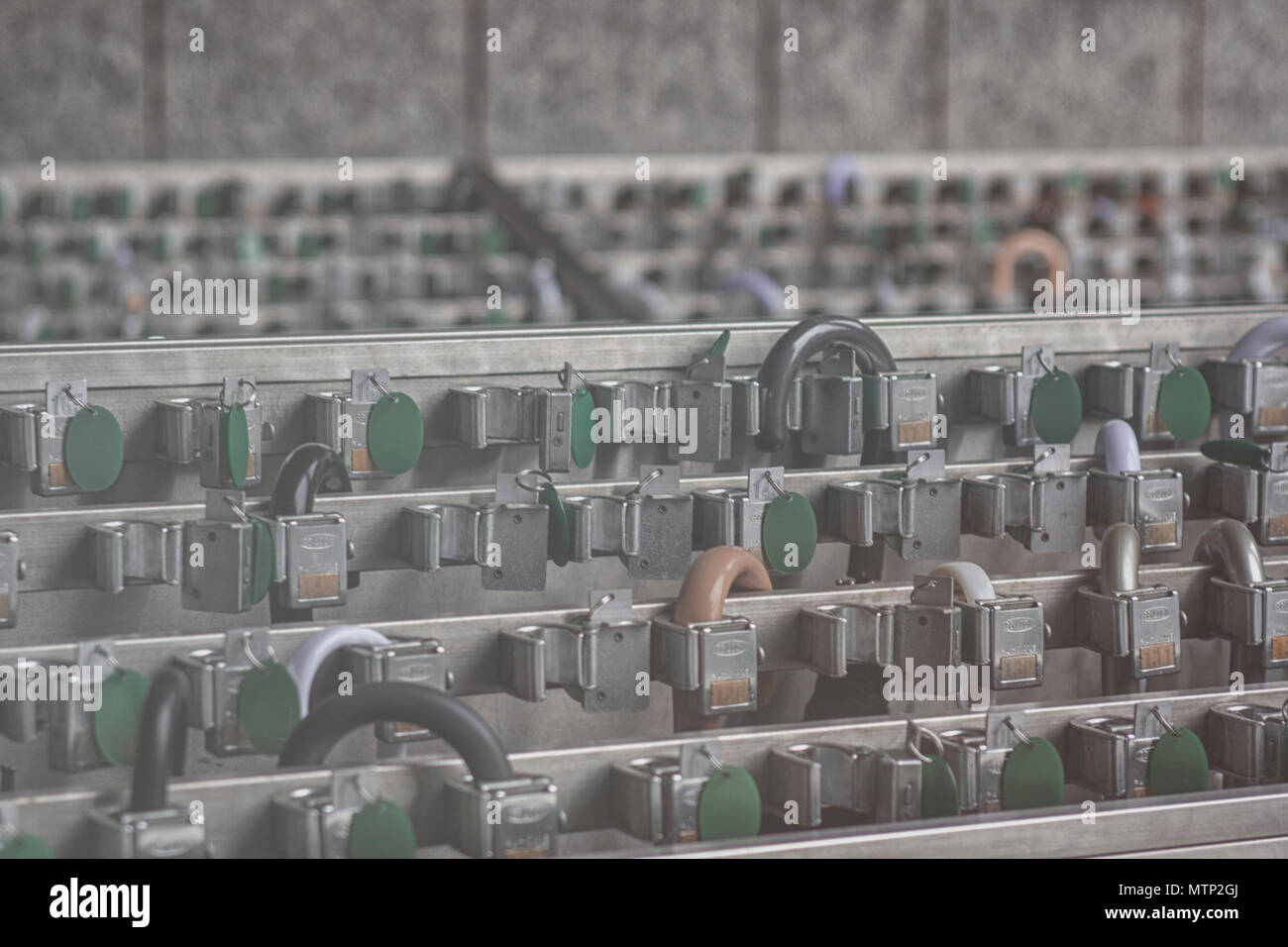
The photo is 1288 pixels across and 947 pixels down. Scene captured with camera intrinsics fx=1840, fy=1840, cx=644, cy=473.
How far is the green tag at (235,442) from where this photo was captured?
248 cm

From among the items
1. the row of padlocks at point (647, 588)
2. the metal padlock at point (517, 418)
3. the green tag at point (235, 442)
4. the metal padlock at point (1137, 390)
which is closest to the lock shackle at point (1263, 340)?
the row of padlocks at point (647, 588)

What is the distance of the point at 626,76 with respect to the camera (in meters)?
7.46

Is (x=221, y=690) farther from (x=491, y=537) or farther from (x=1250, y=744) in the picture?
(x=1250, y=744)

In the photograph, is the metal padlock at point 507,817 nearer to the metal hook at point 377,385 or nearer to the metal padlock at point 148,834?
the metal padlock at point 148,834

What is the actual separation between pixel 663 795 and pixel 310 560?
0.58 meters

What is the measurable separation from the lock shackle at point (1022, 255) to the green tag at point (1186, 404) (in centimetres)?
304

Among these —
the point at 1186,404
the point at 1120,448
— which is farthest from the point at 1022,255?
the point at 1120,448

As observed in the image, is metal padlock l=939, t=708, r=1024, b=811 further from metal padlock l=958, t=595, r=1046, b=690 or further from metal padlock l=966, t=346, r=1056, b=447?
metal padlock l=966, t=346, r=1056, b=447

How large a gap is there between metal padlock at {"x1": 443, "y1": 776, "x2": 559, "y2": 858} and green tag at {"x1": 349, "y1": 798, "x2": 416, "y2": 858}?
7 cm

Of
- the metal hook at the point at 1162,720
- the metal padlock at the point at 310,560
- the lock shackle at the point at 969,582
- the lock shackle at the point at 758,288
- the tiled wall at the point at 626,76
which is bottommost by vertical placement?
the metal hook at the point at 1162,720

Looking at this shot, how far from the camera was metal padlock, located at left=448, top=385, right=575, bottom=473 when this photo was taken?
8.82 feet
